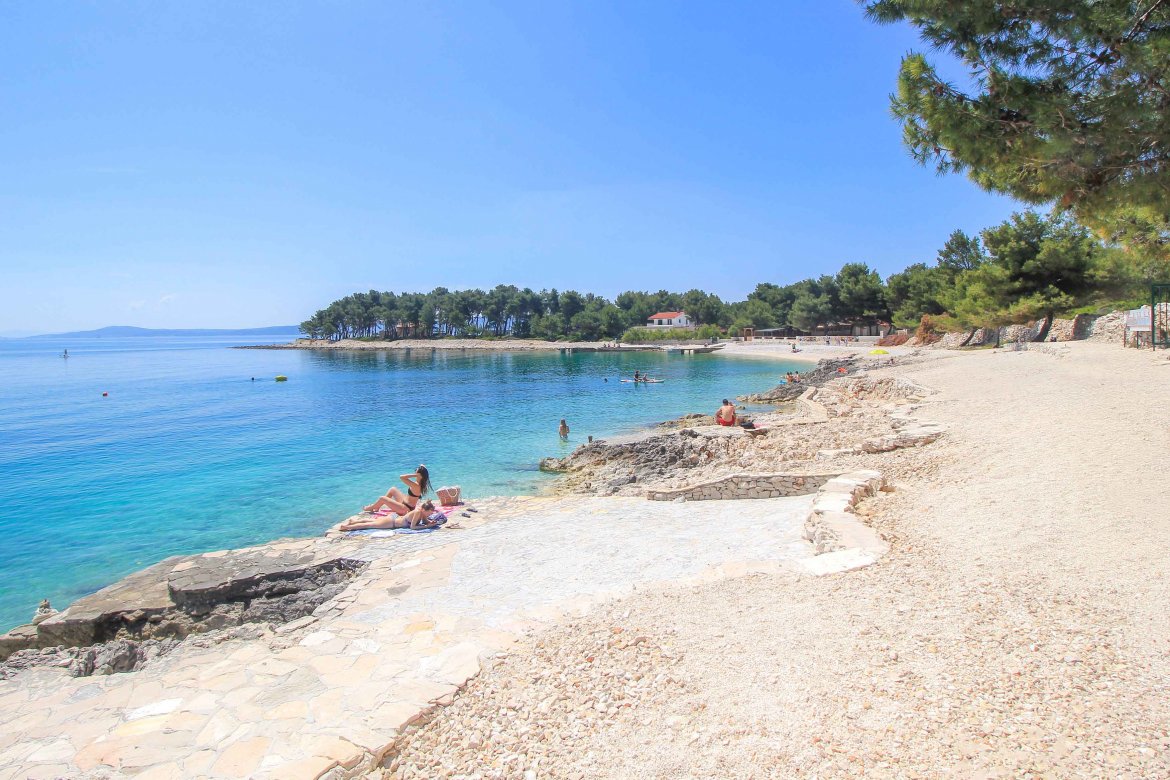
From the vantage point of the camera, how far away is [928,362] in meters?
32.1

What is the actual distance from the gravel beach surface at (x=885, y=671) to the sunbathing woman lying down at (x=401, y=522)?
236 inches

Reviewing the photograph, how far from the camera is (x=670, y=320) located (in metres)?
116

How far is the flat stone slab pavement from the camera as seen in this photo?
13.9ft

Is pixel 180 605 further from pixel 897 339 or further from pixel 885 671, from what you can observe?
pixel 897 339

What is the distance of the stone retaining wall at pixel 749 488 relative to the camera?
10750 millimetres

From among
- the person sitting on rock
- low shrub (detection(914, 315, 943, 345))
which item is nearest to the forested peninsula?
low shrub (detection(914, 315, 943, 345))

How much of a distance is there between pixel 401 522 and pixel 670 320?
10848 cm

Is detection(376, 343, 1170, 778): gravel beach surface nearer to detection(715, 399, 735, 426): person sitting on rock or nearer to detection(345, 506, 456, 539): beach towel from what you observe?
detection(345, 506, 456, 539): beach towel

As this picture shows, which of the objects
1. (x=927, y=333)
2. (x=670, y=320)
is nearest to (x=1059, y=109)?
(x=927, y=333)

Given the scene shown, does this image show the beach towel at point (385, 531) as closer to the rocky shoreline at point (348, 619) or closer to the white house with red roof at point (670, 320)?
the rocky shoreline at point (348, 619)

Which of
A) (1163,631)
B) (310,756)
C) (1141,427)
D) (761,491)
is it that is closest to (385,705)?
(310,756)

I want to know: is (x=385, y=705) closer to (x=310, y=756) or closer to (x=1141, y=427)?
(x=310, y=756)

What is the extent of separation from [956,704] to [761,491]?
758 cm

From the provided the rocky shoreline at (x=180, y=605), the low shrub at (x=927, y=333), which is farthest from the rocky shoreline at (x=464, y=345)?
the rocky shoreline at (x=180, y=605)
